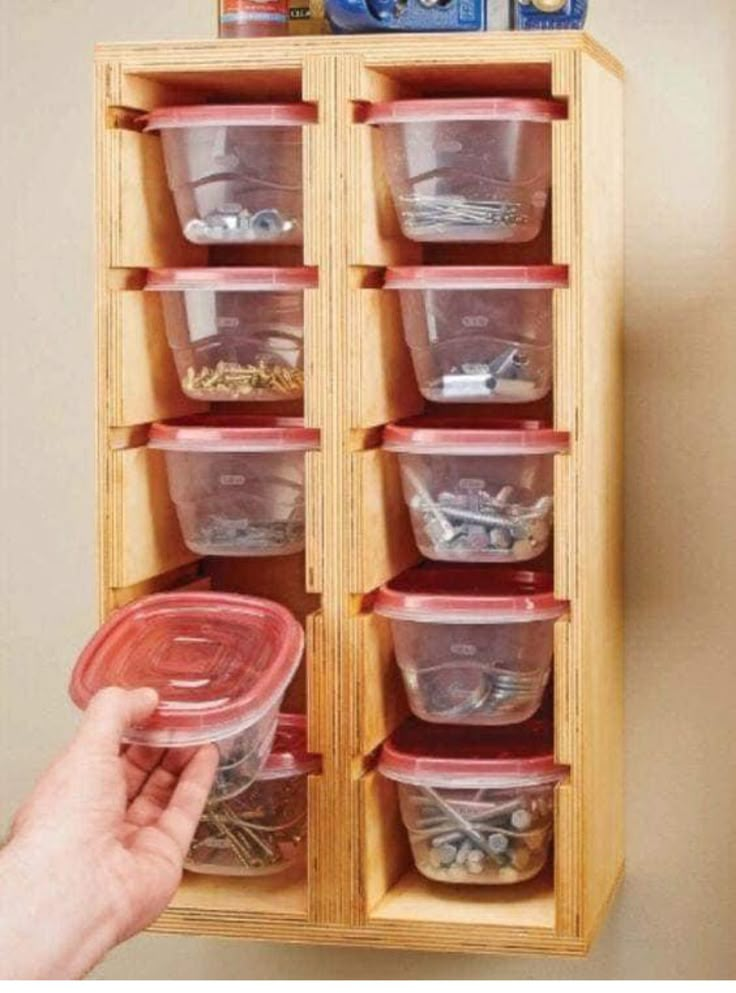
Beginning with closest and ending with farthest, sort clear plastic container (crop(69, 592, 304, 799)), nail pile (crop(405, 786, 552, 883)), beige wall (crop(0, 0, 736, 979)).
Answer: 1. clear plastic container (crop(69, 592, 304, 799))
2. nail pile (crop(405, 786, 552, 883))
3. beige wall (crop(0, 0, 736, 979))

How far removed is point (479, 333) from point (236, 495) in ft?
1.15

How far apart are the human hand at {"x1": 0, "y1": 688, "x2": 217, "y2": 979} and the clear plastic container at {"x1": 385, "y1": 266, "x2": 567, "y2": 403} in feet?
1.78

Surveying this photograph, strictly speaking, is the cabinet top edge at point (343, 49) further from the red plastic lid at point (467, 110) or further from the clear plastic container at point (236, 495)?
the clear plastic container at point (236, 495)

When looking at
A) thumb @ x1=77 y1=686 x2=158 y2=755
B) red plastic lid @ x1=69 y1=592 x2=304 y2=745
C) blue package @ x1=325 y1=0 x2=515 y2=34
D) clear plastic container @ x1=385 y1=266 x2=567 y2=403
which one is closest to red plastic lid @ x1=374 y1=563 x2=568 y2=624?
red plastic lid @ x1=69 y1=592 x2=304 y2=745

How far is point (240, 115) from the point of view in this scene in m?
2.43

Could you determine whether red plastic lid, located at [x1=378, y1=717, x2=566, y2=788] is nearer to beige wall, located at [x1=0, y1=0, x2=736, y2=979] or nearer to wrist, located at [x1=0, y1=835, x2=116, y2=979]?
beige wall, located at [x1=0, y1=0, x2=736, y2=979]

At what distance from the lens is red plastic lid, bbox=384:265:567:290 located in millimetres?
2395

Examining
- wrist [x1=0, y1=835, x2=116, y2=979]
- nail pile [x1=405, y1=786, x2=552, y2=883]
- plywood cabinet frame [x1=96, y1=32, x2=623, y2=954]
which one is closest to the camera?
wrist [x1=0, y1=835, x2=116, y2=979]

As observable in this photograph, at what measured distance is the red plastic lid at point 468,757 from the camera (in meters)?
2.46

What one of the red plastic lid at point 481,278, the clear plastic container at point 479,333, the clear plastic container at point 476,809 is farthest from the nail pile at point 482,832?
the red plastic lid at point 481,278

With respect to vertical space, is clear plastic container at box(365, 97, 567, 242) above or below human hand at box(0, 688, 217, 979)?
above

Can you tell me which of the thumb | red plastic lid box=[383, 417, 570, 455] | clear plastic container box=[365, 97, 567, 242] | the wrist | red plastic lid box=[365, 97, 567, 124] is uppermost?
red plastic lid box=[365, 97, 567, 124]

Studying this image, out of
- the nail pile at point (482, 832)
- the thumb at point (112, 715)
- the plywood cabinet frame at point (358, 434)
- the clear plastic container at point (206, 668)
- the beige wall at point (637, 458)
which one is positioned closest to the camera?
the thumb at point (112, 715)

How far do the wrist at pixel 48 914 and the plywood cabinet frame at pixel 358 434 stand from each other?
0.58 metres
